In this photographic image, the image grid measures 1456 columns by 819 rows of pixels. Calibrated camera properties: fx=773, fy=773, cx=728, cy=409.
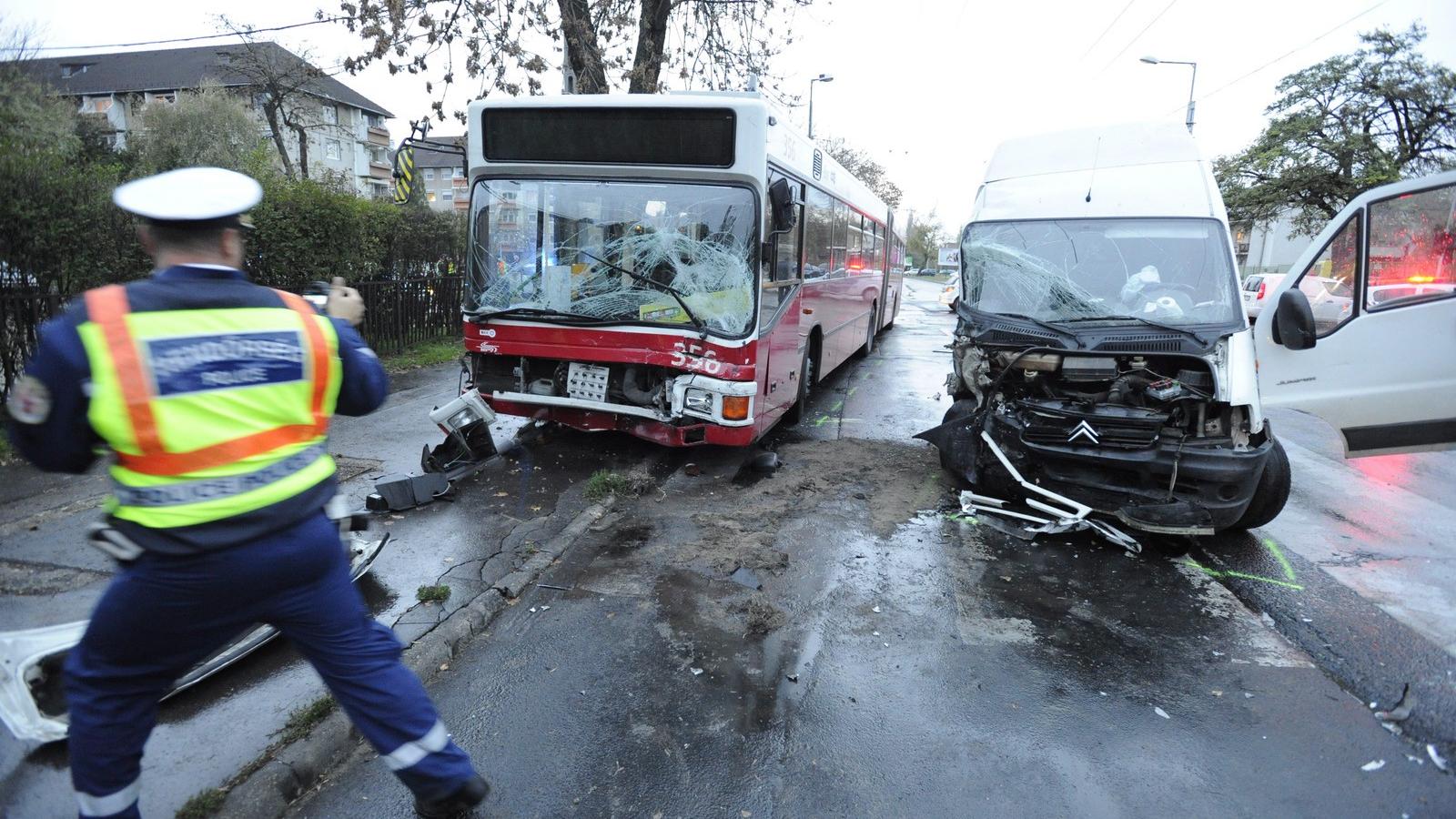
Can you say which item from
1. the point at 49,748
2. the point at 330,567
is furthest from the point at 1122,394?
the point at 49,748

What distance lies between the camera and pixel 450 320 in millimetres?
14656

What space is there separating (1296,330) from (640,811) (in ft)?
14.7

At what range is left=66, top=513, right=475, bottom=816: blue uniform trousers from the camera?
1.91 meters

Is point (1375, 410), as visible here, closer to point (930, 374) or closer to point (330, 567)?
point (330, 567)

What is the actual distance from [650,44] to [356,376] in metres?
12.2

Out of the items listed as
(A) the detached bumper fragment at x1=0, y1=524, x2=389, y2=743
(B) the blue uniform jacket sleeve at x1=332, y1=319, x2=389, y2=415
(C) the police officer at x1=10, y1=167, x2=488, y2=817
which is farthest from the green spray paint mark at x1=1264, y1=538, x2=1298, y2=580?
(A) the detached bumper fragment at x1=0, y1=524, x2=389, y2=743

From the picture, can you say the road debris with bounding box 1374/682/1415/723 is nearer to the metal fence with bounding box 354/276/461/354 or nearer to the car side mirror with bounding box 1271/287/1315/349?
the car side mirror with bounding box 1271/287/1315/349

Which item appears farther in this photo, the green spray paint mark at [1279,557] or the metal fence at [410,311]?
the metal fence at [410,311]

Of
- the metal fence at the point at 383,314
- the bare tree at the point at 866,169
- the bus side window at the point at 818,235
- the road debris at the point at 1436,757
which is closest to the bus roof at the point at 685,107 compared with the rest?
the bus side window at the point at 818,235

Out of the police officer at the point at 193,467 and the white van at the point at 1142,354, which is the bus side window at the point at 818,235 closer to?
the white van at the point at 1142,354

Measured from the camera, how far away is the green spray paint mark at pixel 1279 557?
4.97 metres

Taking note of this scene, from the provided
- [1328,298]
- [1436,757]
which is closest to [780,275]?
[1328,298]

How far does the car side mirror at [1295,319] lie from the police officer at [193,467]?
4.98 m

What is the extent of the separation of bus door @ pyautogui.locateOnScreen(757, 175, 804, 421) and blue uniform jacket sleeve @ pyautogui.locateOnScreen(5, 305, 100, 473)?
15.4 feet
